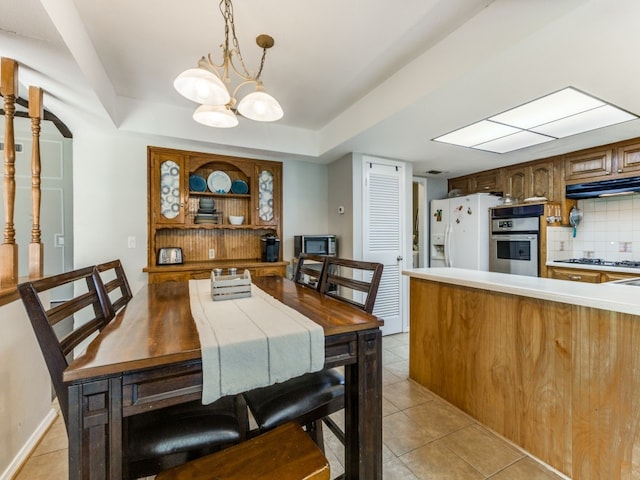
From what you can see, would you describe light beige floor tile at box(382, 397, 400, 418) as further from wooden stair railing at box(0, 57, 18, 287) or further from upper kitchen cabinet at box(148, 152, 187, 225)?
upper kitchen cabinet at box(148, 152, 187, 225)

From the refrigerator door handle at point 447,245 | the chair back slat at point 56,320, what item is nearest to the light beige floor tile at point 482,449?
the chair back slat at point 56,320

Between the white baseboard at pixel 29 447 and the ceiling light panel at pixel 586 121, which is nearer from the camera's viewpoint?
the white baseboard at pixel 29 447

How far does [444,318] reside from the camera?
85.4 inches

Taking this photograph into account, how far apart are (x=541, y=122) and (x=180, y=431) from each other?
3.24m

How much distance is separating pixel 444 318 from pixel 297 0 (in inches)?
86.7

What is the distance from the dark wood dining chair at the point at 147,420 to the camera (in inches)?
35.8

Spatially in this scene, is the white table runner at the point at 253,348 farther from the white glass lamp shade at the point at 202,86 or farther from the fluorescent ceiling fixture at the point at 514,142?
the fluorescent ceiling fixture at the point at 514,142

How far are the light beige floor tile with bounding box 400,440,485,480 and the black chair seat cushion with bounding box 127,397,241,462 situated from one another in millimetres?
1026

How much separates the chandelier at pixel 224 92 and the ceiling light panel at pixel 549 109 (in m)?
1.84

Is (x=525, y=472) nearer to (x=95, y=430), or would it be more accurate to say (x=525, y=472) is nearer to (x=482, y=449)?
(x=482, y=449)

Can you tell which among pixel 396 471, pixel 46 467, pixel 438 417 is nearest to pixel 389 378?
pixel 438 417

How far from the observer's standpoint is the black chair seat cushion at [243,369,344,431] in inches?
46.6

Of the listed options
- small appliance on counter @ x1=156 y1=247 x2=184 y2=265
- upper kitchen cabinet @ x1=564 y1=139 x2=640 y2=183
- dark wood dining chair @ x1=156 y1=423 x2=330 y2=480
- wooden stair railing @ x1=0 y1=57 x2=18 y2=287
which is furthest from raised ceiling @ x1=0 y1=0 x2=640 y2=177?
dark wood dining chair @ x1=156 y1=423 x2=330 y2=480

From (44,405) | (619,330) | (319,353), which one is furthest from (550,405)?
(44,405)
